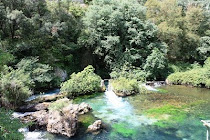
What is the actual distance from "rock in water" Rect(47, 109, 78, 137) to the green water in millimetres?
340

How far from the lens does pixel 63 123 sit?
11.0 m

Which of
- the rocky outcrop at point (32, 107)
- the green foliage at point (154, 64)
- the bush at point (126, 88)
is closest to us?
the rocky outcrop at point (32, 107)

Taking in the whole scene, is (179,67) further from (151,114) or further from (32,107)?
(32,107)

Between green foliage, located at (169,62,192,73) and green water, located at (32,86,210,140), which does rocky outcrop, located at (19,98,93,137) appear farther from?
green foliage, located at (169,62,192,73)

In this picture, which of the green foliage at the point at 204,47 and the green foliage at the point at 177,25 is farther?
the green foliage at the point at 204,47

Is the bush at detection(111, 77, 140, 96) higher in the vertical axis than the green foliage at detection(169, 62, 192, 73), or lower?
Result: lower

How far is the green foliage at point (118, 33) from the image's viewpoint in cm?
2144

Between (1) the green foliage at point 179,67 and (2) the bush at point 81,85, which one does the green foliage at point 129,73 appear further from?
(1) the green foliage at point 179,67

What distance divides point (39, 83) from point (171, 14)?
1551 cm

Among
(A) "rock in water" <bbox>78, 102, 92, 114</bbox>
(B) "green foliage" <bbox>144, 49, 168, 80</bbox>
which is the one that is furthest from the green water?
(B) "green foliage" <bbox>144, 49, 168, 80</bbox>

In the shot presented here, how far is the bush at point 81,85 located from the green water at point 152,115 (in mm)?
660

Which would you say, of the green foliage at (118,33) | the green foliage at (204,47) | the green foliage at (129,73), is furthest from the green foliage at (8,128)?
the green foliage at (204,47)

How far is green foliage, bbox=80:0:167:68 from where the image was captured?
70.3ft

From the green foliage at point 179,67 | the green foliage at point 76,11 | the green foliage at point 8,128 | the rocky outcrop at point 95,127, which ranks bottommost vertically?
the rocky outcrop at point 95,127
